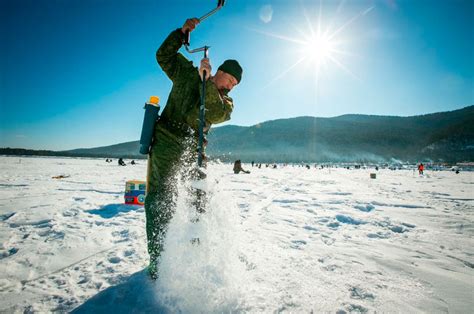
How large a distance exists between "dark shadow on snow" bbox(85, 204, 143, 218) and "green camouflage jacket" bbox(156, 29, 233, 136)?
11.3 feet

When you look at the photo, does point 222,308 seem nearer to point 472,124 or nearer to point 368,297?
point 368,297

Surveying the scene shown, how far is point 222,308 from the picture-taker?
1.83 meters

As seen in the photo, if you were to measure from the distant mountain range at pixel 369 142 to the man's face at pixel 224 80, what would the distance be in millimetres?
115663

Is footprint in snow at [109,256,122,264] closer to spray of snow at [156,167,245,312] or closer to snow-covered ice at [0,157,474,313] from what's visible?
snow-covered ice at [0,157,474,313]

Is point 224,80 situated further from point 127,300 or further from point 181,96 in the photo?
point 127,300

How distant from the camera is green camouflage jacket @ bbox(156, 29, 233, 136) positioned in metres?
2.25

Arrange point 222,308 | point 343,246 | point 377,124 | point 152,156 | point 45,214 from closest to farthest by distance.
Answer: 1. point 222,308
2. point 152,156
3. point 343,246
4. point 45,214
5. point 377,124

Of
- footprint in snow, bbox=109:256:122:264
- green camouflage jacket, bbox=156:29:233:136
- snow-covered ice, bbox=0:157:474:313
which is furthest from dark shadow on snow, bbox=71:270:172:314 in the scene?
green camouflage jacket, bbox=156:29:233:136

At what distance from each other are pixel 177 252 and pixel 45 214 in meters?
3.81

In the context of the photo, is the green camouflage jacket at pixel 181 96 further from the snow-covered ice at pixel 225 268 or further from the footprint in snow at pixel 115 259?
the footprint in snow at pixel 115 259

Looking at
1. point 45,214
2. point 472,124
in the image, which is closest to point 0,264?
point 45,214

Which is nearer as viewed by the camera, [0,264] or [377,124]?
[0,264]

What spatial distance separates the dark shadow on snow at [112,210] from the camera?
16.1 feet

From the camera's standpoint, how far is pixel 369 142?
154250 millimetres
